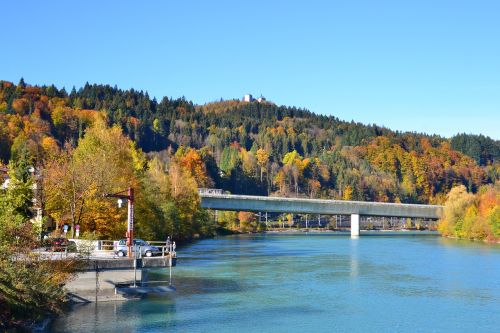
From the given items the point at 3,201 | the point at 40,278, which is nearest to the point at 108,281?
the point at 40,278

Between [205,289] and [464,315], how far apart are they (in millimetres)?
18664

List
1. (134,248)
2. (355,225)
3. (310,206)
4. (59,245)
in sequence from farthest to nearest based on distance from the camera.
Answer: (355,225)
(310,206)
(134,248)
(59,245)

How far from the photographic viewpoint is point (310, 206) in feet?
482

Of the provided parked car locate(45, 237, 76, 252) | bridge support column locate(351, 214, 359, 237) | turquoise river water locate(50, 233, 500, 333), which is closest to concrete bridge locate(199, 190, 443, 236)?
bridge support column locate(351, 214, 359, 237)

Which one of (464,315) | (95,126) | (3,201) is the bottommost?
(464,315)

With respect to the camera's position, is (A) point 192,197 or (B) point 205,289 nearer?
(B) point 205,289

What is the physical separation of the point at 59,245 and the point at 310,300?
17934 millimetres

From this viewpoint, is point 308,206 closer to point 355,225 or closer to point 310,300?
point 355,225

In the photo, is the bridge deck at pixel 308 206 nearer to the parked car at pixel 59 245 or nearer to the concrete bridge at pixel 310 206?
the concrete bridge at pixel 310 206

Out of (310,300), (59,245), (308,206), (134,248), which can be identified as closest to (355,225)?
(308,206)

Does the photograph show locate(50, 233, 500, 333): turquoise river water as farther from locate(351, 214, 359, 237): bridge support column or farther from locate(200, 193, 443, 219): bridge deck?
locate(351, 214, 359, 237): bridge support column

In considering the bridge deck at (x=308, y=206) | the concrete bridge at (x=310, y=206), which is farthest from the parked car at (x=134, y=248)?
the concrete bridge at (x=310, y=206)

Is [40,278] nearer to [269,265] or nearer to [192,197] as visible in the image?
[269,265]

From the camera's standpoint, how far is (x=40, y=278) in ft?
121
